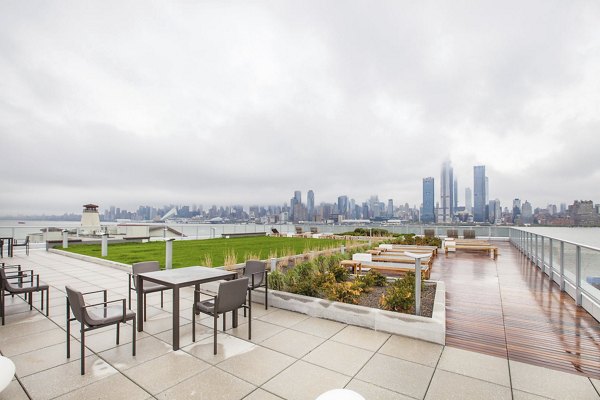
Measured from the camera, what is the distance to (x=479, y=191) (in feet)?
248

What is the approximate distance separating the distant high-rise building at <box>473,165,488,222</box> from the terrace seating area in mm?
73913

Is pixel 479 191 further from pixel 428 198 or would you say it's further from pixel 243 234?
pixel 243 234

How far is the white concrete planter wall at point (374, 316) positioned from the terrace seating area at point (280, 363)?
12 cm

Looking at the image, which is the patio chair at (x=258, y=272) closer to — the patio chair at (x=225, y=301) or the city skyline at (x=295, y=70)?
the patio chair at (x=225, y=301)

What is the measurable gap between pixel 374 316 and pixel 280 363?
1537 millimetres

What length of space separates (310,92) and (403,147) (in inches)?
563

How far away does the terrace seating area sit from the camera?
8.16 feet

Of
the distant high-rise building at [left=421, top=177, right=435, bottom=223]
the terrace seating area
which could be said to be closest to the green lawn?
the terrace seating area

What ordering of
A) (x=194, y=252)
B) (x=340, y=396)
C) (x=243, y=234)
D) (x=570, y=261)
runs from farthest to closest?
(x=243, y=234)
(x=194, y=252)
(x=570, y=261)
(x=340, y=396)

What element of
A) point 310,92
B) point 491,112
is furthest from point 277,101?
point 491,112

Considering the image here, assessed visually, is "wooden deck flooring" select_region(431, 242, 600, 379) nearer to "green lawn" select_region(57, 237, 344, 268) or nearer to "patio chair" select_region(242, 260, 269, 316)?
"patio chair" select_region(242, 260, 269, 316)

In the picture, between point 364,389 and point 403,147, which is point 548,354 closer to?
point 364,389

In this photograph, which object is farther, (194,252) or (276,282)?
(194,252)

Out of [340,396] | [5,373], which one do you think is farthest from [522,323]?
[5,373]
